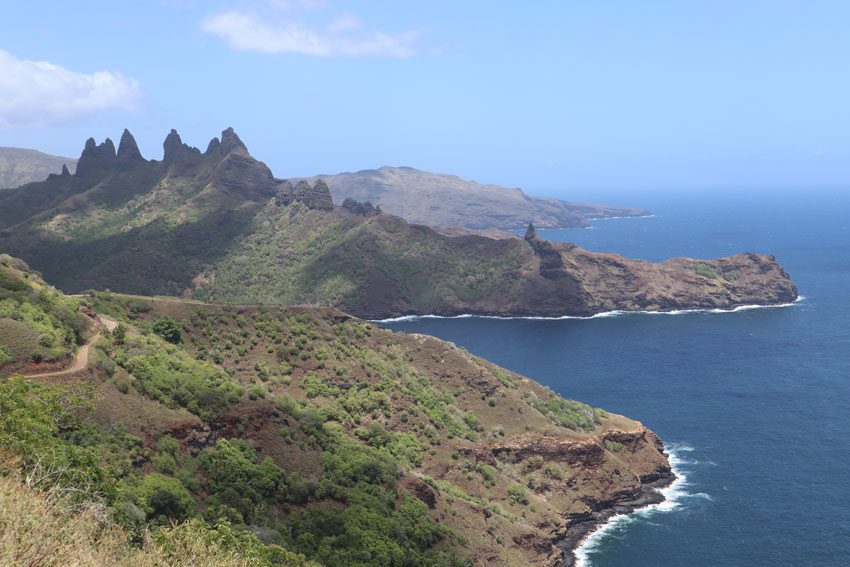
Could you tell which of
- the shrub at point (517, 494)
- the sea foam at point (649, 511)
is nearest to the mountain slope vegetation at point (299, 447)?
the shrub at point (517, 494)

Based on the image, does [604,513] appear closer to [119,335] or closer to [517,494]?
[517,494]

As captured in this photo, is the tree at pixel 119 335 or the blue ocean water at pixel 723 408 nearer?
the tree at pixel 119 335

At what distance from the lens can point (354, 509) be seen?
195 feet

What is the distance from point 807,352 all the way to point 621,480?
8416 cm

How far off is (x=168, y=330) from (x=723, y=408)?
288 ft

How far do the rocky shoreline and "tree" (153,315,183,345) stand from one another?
163 feet

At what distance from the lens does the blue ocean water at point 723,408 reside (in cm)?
7662

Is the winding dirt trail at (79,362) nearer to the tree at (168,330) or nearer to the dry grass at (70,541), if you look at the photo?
the tree at (168,330)

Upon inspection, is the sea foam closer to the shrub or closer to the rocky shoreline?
the rocky shoreline

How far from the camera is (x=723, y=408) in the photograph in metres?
117

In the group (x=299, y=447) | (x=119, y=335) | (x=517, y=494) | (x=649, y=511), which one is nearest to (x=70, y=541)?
(x=299, y=447)

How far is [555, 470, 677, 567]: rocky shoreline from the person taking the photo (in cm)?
7656

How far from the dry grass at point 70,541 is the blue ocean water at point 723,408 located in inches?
2112

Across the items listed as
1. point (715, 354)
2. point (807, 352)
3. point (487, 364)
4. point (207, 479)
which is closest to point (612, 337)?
point (715, 354)
